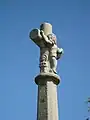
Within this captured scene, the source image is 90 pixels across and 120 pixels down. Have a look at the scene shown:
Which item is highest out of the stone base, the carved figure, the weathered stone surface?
the carved figure

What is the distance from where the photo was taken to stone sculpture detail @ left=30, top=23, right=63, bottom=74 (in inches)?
492

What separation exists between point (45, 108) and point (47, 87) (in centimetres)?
66

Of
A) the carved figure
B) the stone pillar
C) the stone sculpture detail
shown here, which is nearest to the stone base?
the stone pillar

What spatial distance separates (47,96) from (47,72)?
754mm

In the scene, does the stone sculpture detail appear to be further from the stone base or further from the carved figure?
the stone base

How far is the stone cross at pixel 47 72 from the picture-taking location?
1177cm

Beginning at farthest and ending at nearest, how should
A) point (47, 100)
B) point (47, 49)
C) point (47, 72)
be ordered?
point (47, 49)
point (47, 72)
point (47, 100)

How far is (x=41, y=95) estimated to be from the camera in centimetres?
1205

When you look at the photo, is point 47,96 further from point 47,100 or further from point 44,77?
point 44,77

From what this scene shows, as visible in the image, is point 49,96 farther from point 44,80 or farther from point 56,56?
point 56,56

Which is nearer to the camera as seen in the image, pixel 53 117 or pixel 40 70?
pixel 53 117

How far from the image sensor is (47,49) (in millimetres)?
12766

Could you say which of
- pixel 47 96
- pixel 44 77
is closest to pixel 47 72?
pixel 44 77

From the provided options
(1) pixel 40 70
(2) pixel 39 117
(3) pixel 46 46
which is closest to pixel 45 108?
(2) pixel 39 117
